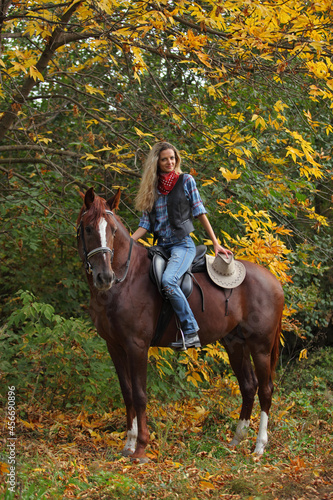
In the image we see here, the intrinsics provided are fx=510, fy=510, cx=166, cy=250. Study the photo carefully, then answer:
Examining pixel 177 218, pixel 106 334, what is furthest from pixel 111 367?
pixel 177 218

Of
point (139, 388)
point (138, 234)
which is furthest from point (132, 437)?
point (138, 234)

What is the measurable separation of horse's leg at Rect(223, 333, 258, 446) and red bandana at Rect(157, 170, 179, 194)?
5.91 feet

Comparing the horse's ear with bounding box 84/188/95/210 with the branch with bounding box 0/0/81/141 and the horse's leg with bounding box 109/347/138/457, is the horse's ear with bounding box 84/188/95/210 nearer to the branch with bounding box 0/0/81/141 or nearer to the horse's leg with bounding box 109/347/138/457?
the horse's leg with bounding box 109/347/138/457

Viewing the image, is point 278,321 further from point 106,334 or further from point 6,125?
point 6,125

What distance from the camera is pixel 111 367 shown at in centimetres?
635

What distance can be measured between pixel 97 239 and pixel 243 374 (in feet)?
8.05

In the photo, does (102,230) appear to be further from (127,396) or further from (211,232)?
(127,396)

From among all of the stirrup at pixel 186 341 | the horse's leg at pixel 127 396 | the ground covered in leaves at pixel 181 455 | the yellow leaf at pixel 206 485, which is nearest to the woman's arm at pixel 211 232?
the stirrup at pixel 186 341

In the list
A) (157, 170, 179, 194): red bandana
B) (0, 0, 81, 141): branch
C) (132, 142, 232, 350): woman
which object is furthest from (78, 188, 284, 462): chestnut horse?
(0, 0, 81, 141): branch

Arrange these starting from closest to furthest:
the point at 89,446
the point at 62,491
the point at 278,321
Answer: the point at 62,491
the point at 89,446
the point at 278,321

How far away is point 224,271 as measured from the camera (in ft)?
16.4

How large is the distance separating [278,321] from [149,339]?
158 cm

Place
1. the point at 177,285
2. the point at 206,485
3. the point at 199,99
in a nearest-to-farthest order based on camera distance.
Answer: the point at 206,485
the point at 177,285
the point at 199,99

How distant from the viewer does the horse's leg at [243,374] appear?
5.49m
